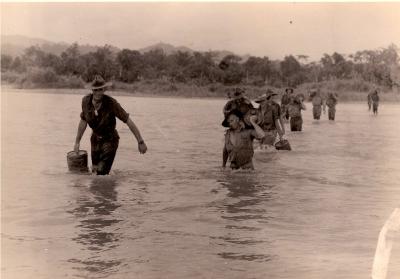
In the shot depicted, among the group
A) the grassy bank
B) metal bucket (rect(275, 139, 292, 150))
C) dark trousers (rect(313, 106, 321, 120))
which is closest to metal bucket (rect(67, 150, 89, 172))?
metal bucket (rect(275, 139, 292, 150))

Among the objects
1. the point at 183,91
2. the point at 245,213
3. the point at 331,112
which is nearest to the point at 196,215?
the point at 245,213

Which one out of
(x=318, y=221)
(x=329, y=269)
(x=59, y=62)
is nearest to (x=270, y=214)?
(x=318, y=221)

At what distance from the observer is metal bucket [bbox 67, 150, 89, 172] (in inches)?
466

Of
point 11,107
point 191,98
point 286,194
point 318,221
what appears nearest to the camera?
point 318,221

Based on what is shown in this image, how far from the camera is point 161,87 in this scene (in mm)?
65375

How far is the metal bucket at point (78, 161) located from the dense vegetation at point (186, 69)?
41801 millimetres

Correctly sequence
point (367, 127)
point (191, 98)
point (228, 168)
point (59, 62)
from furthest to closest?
1. point (191, 98)
2. point (59, 62)
3. point (367, 127)
4. point (228, 168)

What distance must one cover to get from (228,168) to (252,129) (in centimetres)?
A: 128

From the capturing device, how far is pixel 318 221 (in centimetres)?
890

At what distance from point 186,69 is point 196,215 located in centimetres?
6312

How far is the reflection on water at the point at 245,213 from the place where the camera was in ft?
24.2

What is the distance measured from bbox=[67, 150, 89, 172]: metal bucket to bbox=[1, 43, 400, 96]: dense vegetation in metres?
41.8

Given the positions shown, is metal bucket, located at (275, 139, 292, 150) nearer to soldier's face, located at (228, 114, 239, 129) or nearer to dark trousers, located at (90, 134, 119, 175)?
soldier's face, located at (228, 114, 239, 129)

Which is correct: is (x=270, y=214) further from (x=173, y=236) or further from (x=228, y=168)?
(x=228, y=168)
